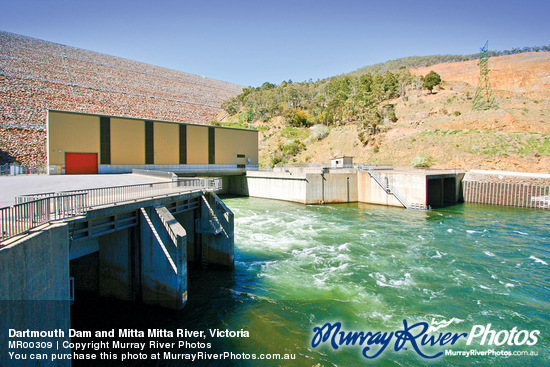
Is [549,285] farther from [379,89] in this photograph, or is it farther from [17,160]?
[379,89]

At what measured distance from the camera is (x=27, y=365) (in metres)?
6.14

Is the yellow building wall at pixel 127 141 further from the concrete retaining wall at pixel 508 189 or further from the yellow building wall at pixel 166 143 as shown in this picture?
the concrete retaining wall at pixel 508 189

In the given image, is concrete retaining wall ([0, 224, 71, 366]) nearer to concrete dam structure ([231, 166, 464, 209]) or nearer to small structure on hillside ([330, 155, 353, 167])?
concrete dam structure ([231, 166, 464, 209])

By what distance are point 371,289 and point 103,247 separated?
442 inches

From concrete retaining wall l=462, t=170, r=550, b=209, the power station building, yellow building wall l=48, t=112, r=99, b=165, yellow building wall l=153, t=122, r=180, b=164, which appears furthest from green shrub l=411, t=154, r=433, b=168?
yellow building wall l=48, t=112, r=99, b=165

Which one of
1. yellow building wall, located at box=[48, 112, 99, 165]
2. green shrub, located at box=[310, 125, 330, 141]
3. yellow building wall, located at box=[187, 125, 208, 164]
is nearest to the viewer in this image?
yellow building wall, located at box=[48, 112, 99, 165]

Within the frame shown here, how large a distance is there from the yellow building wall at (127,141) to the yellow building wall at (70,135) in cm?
181

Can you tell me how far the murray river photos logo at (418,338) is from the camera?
9.27 meters

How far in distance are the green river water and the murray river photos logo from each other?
13 cm

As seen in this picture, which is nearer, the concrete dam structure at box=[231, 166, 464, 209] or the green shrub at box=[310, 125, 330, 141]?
the concrete dam structure at box=[231, 166, 464, 209]

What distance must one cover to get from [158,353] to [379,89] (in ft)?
277

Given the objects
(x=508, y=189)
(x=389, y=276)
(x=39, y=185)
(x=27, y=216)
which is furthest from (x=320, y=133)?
(x=27, y=216)

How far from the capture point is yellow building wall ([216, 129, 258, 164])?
43.8 metres

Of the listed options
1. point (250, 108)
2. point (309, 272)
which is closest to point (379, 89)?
point (250, 108)
